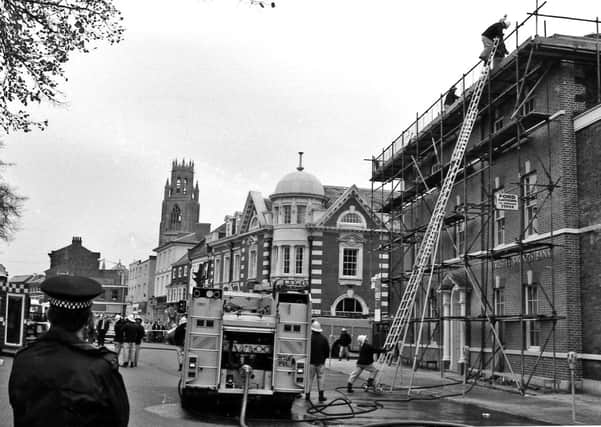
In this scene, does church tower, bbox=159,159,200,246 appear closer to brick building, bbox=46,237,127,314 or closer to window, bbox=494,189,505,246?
brick building, bbox=46,237,127,314

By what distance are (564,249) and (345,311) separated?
29.8 meters

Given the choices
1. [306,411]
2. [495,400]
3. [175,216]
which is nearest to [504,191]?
[495,400]

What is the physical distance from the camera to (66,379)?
3562 millimetres

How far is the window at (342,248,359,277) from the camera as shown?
49.7 m

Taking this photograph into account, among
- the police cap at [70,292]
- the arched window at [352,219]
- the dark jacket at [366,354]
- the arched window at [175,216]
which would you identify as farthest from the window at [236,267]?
the arched window at [175,216]

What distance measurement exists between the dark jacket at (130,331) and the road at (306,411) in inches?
129

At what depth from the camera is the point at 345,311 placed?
4869 centimetres

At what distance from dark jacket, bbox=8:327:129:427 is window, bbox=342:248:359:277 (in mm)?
46054

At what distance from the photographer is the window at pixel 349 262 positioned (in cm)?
4966

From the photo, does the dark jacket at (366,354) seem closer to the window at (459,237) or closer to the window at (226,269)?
the window at (459,237)

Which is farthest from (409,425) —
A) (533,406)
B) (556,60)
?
(556,60)

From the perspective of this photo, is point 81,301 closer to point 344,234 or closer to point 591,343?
point 591,343

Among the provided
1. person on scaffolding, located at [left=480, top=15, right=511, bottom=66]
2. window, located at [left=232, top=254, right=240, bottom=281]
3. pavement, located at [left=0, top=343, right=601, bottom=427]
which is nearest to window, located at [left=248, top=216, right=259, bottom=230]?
window, located at [left=232, top=254, right=240, bottom=281]

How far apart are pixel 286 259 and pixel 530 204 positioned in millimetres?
29718
